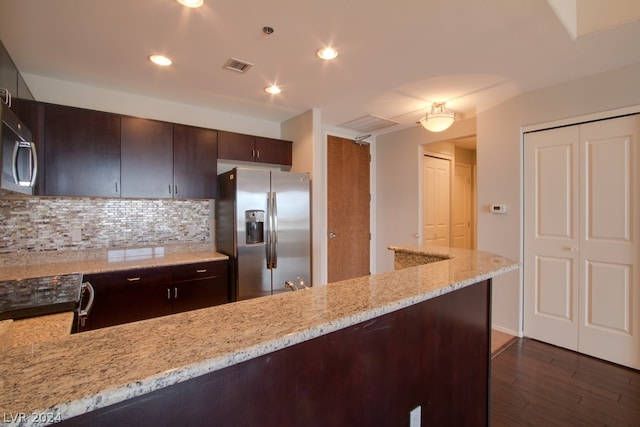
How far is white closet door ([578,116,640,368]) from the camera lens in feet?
7.83

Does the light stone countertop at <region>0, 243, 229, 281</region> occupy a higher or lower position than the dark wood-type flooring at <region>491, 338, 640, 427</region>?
higher

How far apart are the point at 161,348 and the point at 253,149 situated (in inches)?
118

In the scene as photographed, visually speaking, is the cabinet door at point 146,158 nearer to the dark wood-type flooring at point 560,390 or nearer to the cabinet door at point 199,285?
the cabinet door at point 199,285

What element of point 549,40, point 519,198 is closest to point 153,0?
point 549,40

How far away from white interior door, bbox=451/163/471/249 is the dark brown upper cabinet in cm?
285

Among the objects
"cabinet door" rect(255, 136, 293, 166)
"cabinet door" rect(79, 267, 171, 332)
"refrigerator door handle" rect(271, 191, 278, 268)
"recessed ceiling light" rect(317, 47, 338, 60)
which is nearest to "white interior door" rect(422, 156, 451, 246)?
"cabinet door" rect(255, 136, 293, 166)

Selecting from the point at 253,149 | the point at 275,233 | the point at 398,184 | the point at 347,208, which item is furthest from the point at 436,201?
the point at 253,149

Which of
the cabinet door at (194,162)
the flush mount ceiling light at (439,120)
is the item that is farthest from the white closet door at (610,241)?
the cabinet door at (194,162)

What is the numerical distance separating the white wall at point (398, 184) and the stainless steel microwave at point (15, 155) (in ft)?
12.3

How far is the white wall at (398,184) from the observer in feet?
13.2

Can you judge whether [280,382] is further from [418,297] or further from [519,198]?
[519,198]

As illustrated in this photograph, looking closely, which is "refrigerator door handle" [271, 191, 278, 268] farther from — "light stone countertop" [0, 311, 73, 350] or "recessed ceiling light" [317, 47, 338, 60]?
"light stone countertop" [0, 311, 73, 350]

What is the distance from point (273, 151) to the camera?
354 centimetres

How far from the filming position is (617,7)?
185cm
